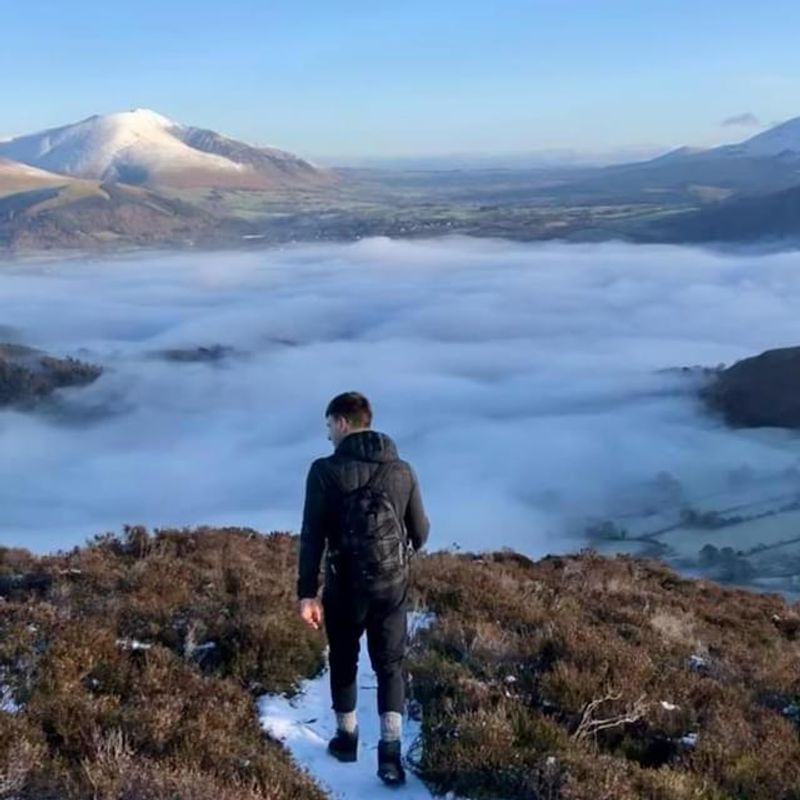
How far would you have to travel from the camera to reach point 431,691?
6.07 m

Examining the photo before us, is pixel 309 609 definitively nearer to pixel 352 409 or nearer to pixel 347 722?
pixel 347 722

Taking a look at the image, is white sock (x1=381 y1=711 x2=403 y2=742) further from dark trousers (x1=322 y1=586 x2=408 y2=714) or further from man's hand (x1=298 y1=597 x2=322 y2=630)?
man's hand (x1=298 y1=597 x2=322 y2=630)

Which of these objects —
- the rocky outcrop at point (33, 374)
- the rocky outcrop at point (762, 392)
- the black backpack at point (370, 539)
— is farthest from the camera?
the rocky outcrop at point (33, 374)

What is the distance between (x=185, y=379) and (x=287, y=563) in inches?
3914

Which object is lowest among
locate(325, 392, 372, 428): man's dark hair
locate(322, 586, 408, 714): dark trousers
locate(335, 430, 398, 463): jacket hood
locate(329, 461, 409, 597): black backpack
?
locate(322, 586, 408, 714): dark trousers

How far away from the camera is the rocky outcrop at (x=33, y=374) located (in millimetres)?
91188

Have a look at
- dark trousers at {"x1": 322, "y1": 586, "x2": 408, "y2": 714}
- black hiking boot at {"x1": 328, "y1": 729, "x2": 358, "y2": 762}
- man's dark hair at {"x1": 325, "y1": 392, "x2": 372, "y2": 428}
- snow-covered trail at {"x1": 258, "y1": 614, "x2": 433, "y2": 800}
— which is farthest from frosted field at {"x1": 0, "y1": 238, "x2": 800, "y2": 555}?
man's dark hair at {"x1": 325, "y1": 392, "x2": 372, "y2": 428}

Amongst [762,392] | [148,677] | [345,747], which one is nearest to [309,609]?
[345,747]

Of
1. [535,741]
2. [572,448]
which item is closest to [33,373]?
[572,448]

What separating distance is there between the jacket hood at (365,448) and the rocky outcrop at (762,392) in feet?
243

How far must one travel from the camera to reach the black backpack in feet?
16.4

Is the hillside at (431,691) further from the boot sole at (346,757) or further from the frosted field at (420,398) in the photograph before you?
the frosted field at (420,398)

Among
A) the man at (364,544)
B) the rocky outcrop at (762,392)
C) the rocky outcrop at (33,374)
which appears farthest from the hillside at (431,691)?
the rocky outcrop at (33,374)

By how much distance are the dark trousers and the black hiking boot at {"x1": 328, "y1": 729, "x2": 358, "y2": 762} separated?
5.9 inches
